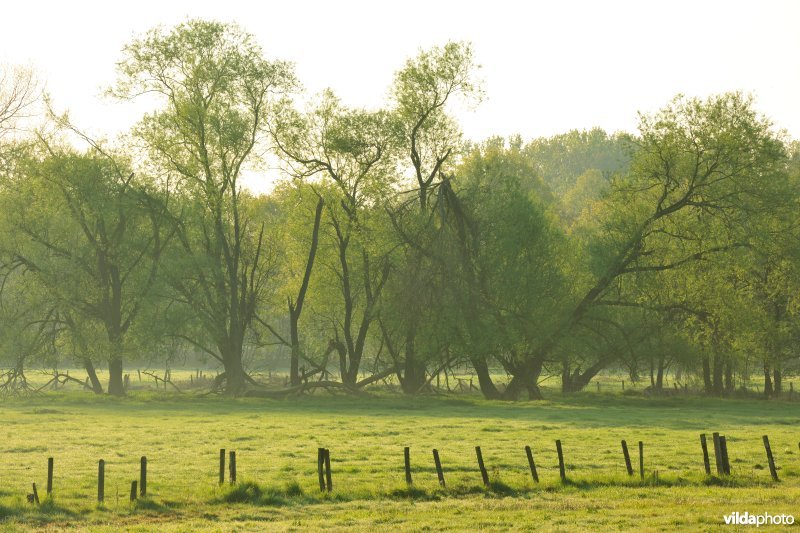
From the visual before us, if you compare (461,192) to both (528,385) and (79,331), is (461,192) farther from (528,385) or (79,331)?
(79,331)

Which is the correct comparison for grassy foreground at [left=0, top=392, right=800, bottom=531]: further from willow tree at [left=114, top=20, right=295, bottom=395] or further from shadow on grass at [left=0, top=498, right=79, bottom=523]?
willow tree at [left=114, top=20, right=295, bottom=395]

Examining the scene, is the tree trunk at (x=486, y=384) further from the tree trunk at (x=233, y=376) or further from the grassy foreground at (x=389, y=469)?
the tree trunk at (x=233, y=376)

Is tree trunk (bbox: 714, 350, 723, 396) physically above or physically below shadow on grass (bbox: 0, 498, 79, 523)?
above

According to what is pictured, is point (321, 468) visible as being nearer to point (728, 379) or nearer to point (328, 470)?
point (328, 470)

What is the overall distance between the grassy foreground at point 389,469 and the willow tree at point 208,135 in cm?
1318

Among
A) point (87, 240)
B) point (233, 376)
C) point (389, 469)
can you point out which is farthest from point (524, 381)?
point (389, 469)

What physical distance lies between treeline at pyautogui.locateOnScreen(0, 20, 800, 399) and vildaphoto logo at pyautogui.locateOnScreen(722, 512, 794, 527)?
3385 cm

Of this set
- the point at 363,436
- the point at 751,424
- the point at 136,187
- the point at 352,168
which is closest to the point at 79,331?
the point at 136,187

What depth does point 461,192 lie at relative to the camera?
57.4 metres

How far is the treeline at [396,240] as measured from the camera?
2117 inches

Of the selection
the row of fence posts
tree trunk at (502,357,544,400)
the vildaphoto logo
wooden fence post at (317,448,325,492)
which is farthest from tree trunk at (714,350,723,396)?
the vildaphoto logo

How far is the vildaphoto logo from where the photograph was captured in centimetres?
1852

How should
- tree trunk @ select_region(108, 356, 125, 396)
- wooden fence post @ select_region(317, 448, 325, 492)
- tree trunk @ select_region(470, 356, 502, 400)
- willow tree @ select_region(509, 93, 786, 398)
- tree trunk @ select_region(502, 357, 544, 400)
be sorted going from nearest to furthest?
wooden fence post @ select_region(317, 448, 325, 492) → willow tree @ select_region(509, 93, 786, 398) → tree trunk @ select_region(502, 357, 544, 400) → tree trunk @ select_region(470, 356, 502, 400) → tree trunk @ select_region(108, 356, 125, 396)

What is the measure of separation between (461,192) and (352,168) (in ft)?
27.1
